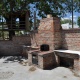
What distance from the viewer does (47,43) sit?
14.8 meters

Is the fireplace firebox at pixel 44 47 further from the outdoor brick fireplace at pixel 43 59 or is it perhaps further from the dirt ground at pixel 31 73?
the dirt ground at pixel 31 73

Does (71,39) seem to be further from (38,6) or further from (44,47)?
(38,6)

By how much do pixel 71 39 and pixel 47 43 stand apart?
96.3 inches

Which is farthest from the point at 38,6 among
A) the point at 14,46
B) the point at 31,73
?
the point at 31,73

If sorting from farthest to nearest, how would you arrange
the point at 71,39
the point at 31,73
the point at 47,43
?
1. the point at 47,43
2. the point at 71,39
3. the point at 31,73

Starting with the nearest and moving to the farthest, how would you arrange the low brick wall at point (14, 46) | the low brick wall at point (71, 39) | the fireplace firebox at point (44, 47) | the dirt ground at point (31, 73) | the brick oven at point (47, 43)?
the dirt ground at point (31, 73) < the brick oven at point (47, 43) < the low brick wall at point (71, 39) < the fireplace firebox at point (44, 47) < the low brick wall at point (14, 46)

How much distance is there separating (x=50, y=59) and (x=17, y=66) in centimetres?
322

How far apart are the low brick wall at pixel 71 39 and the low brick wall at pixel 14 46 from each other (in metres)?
5.78

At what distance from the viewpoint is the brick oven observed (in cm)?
1326

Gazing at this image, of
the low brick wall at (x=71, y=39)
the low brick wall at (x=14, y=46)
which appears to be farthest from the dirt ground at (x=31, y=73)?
the low brick wall at (x=14, y=46)

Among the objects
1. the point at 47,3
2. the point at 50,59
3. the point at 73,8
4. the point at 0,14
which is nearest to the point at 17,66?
the point at 50,59

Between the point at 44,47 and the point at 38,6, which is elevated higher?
the point at 38,6

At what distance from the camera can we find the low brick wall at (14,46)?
18672mm

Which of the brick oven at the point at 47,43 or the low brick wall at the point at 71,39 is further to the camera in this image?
the low brick wall at the point at 71,39
